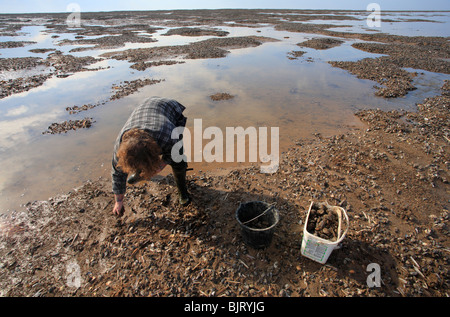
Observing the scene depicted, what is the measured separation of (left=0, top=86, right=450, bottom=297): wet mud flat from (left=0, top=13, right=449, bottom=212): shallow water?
3.62 ft

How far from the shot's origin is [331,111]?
8.66 m

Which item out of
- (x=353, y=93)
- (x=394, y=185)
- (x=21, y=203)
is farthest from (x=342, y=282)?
(x=353, y=93)

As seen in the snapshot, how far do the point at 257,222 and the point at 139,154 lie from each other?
224 centimetres

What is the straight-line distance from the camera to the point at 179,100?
9828 millimetres

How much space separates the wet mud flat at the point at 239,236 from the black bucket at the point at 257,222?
0.23 m

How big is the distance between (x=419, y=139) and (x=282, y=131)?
3.98 m

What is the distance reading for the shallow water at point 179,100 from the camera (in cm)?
578

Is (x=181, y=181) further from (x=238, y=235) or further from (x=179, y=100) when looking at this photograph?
(x=179, y=100)

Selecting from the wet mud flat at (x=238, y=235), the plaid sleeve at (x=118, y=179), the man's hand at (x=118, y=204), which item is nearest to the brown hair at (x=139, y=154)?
the plaid sleeve at (x=118, y=179)

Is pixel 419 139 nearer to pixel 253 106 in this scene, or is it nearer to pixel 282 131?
pixel 282 131
